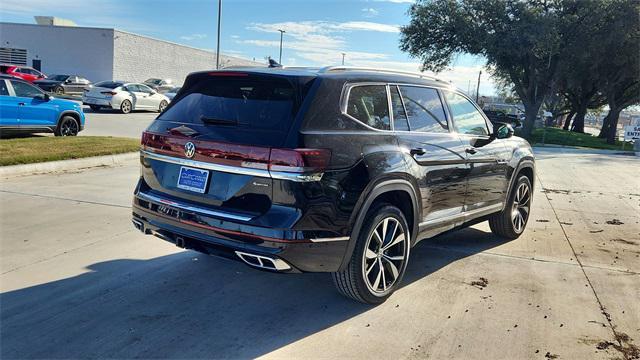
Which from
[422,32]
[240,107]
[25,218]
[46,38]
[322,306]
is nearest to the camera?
[240,107]

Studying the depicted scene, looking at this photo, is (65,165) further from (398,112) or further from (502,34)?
(502,34)

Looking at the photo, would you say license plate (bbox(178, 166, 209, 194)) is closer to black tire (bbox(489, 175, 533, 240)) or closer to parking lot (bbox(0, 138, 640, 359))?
parking lot (bbox(0, 138, 640, 359))

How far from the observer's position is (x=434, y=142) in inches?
184

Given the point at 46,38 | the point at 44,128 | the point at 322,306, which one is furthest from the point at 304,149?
the point at 46,38

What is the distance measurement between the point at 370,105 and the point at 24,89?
10836mm

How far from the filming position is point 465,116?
549 cm

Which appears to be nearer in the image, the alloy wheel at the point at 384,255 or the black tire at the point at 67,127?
the alloy wheel at the point at 384,255

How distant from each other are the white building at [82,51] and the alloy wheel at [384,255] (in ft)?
160

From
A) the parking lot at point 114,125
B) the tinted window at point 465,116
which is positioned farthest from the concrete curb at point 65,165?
the tinted window at point 465,116

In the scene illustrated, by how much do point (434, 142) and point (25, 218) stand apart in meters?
4.74

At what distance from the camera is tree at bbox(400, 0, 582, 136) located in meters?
27.2

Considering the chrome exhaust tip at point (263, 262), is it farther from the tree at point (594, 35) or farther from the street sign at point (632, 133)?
the tree at point (594, 35)

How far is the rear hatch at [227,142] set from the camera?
11.5 ft

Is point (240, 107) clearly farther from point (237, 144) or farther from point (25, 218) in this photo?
point (25, 218)
